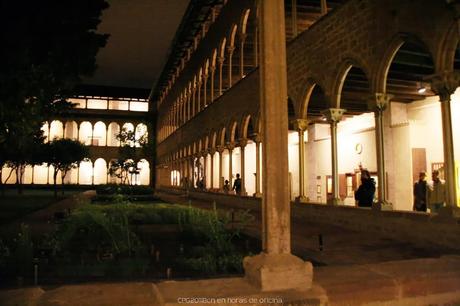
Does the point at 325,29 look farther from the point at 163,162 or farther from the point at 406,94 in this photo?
the point at 163,162

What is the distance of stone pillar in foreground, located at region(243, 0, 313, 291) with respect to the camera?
3820 millimetres

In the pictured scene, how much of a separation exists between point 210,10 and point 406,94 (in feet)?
46.6

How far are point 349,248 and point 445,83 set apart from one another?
3430 millimetres

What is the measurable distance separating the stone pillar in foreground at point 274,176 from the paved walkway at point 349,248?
215cm

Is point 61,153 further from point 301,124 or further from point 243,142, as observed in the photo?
point 301,124

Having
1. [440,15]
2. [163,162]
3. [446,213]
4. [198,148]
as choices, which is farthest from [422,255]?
[163,162]

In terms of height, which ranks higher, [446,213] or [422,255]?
[446,213]

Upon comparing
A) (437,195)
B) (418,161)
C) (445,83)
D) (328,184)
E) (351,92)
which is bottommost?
(437,195)

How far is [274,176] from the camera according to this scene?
13.1ft

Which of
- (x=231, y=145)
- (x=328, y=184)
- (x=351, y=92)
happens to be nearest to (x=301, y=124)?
(x=351, y=92)

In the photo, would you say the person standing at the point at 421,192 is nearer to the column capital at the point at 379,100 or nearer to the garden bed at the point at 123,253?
the column capital at the point at 379,100

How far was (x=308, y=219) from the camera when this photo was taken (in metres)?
11.9

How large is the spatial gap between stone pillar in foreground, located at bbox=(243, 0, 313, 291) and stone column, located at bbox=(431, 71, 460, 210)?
4.75 meters

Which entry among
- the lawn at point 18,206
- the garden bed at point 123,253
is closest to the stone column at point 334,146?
the garden bed at point 123,253
